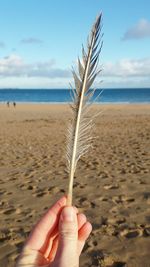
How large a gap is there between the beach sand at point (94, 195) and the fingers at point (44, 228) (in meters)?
0.55

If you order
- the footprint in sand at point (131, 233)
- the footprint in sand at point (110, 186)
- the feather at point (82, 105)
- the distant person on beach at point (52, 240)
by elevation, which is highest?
the feather at point (82, 105)

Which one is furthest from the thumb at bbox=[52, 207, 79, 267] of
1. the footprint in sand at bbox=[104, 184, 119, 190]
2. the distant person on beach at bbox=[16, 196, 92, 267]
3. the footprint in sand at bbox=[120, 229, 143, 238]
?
the footprint in sand at bbox=[104, 184, 119, 190]

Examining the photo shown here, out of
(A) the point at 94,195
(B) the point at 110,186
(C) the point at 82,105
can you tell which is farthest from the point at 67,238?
(B) the point at 110,186

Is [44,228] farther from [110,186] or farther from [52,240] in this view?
[110,186]

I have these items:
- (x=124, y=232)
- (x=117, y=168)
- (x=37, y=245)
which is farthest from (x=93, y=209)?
(x=37, y=245)

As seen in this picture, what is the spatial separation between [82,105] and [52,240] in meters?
0.63

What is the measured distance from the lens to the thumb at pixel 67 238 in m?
1.70

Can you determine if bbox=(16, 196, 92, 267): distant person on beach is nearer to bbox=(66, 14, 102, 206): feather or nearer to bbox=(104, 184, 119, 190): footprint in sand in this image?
bbox=(66, 14, 102, 206): feather

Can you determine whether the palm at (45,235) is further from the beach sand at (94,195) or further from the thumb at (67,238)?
the beach sand at (94,195)

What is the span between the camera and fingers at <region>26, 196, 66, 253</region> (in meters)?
1.75

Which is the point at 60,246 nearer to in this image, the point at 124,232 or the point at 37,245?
the point at 37,245

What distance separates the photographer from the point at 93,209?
22.4 feet

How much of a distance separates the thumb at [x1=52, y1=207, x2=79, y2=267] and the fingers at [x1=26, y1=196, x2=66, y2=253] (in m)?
0.04

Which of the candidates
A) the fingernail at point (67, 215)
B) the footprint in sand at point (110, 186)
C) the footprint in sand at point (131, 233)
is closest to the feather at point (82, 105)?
the fingernail at point (67, 215)
